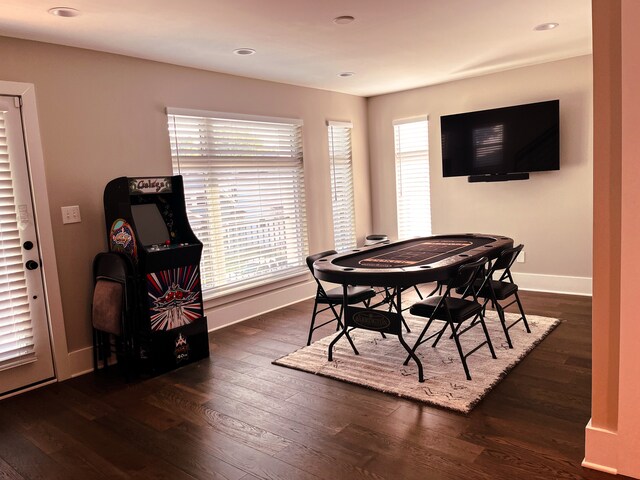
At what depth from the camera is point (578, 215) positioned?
5379 mm

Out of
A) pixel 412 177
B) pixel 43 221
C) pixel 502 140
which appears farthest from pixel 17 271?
pixel 502 140

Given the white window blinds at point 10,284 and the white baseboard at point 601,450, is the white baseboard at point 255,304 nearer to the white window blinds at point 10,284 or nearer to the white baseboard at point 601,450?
the white window blinds at point 10,284

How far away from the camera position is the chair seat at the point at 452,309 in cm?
348

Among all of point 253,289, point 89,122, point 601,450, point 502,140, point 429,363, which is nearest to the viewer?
point 601,450

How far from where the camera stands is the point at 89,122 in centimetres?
392

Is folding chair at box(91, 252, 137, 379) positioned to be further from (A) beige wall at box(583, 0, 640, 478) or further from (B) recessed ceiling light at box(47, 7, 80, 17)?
(A) beige wall at box(583, 0, 640, 478)

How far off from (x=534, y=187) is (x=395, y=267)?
9.58ft

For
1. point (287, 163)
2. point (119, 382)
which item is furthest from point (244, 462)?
point (287, 163)

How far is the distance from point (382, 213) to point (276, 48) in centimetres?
330

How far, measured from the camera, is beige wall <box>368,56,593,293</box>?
527 cm

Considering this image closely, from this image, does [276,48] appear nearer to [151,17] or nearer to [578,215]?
[151,17]

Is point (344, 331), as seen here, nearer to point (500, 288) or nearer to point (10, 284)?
point (500, 288)

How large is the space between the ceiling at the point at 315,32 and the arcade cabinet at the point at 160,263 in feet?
3.61

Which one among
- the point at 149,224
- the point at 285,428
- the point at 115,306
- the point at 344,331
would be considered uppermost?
the point at 149,224
